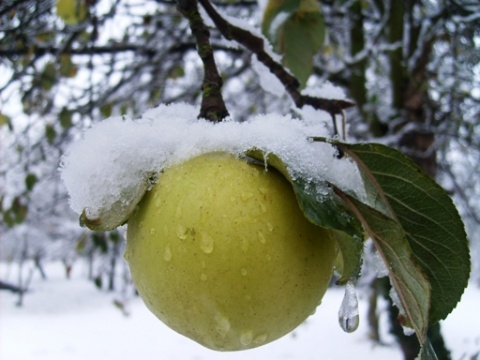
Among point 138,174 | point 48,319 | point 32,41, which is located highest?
point 138,174

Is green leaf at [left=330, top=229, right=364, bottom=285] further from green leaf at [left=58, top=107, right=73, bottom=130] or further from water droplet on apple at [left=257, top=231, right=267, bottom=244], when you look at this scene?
green leaf at [left=58, top=107, right=73, bottom=130]

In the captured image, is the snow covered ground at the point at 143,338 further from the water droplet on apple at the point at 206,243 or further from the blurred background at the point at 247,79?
the water droplet on apple at the point at 206,243

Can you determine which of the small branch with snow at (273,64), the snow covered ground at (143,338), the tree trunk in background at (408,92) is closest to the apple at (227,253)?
the small branch with snow at (273,64)

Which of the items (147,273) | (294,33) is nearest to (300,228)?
(147,273)

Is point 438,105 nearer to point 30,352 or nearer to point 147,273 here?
point 147,273

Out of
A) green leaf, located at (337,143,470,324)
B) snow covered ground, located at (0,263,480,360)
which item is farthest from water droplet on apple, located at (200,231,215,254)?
snow covered ground, located at (0,263,480,360)

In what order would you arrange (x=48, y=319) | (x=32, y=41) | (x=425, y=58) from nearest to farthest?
(x=32, y=41), (x=425, y=58), (x=48, y=319)

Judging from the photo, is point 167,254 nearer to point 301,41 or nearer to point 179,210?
point 179,210
